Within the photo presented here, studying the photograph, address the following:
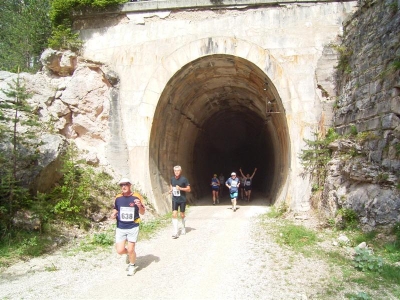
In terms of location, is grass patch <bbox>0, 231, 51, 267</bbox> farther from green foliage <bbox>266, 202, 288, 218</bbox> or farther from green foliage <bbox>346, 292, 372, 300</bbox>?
green foliage <bbox>266, 202, 288, 218</bbox>

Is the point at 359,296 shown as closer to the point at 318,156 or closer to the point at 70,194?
the point at 318,156

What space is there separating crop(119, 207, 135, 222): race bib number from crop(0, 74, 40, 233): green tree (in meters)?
2.63

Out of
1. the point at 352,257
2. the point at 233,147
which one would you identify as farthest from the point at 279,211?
the point at 233,147

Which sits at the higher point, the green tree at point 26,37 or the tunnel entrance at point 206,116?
the green tree at point 26,37

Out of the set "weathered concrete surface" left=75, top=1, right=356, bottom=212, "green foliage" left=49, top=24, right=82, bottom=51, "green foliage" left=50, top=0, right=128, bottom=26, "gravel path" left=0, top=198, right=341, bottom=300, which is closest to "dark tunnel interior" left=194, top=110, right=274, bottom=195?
"weathered concrete surface" left=75, top=1, right=356, bottom=212

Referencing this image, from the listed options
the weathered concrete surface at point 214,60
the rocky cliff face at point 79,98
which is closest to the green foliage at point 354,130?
the weathered concrete surface at point 214,60

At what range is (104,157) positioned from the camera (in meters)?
10.4

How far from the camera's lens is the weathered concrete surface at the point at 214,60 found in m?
9.53

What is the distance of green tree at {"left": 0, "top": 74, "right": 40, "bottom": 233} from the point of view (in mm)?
6727

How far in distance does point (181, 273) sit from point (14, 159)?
4143 millimetres

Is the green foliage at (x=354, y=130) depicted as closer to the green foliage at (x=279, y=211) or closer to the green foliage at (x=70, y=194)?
the green foliage at (x=279, y=211)

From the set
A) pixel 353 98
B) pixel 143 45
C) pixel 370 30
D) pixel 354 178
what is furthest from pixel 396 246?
pixel 143 45

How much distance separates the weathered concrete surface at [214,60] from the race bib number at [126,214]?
4591 millimetres

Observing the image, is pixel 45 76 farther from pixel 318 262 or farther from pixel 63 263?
pixel 318 262
